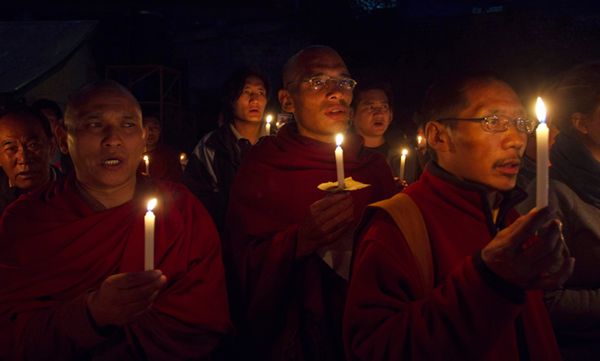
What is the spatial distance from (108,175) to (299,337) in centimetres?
126

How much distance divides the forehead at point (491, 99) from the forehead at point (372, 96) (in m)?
2.78

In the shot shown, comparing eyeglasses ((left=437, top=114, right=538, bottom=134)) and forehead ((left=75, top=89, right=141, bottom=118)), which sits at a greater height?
forehead ((left=75, top=89, right=141, bottom=118))

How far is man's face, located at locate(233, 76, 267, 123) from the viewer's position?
15.8 feet

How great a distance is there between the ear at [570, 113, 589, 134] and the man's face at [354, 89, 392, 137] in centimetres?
212

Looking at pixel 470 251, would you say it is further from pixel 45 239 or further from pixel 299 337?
pixel 45 239

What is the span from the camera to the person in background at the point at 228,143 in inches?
166

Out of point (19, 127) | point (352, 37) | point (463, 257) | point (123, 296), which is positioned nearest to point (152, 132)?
point (19, 127)

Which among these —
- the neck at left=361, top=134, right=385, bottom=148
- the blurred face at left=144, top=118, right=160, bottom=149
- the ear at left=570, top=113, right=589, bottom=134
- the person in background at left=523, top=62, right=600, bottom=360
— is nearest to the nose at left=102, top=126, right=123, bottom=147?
the person in background at left=523, top=62, right=600, bottom=360

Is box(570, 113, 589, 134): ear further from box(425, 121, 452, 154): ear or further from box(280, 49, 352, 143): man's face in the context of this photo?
box(280, 49, 352, 143): man's face

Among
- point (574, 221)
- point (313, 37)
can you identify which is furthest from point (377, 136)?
point (313, 37)

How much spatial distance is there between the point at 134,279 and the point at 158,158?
4402 mm

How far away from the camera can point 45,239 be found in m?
2.33

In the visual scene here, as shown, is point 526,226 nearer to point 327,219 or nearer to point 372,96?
point 327,219

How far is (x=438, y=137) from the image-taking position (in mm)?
2123
